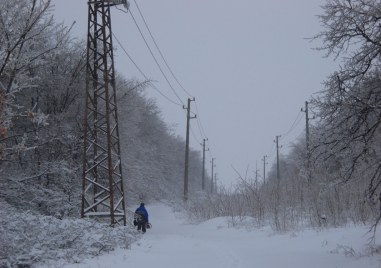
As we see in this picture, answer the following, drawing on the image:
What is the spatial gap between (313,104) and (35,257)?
264 inches

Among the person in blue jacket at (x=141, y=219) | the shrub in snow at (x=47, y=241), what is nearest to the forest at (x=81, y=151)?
the shrub in snow at (x=47, y=241)

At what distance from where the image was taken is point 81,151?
23.8 metres

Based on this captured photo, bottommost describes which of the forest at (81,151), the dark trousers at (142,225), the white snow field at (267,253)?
the white snow field at (267,253)

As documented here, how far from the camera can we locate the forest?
9.79 meters

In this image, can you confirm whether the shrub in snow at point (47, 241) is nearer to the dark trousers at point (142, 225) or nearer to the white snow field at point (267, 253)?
the white snow field at point (267, 253)

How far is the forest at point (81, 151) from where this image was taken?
9.79 metres

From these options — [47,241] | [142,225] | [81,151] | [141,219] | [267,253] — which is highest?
[81,151]

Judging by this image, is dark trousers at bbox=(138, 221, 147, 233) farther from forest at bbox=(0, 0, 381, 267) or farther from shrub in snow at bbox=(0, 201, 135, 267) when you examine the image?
shrub in snow at bbox=(0, 201, 135, 267)

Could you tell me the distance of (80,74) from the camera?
24.7 metres

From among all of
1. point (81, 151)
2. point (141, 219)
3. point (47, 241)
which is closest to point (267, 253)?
point (47, 241)

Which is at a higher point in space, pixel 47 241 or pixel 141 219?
pixel 141 219

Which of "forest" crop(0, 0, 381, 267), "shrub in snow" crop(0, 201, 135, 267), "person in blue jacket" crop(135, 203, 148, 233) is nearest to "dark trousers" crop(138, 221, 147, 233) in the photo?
"person in blue jacket" crop(135, 203, 148, 233)

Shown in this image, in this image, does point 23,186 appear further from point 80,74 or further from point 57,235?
point 57,235

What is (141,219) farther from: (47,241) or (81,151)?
(47,241)
